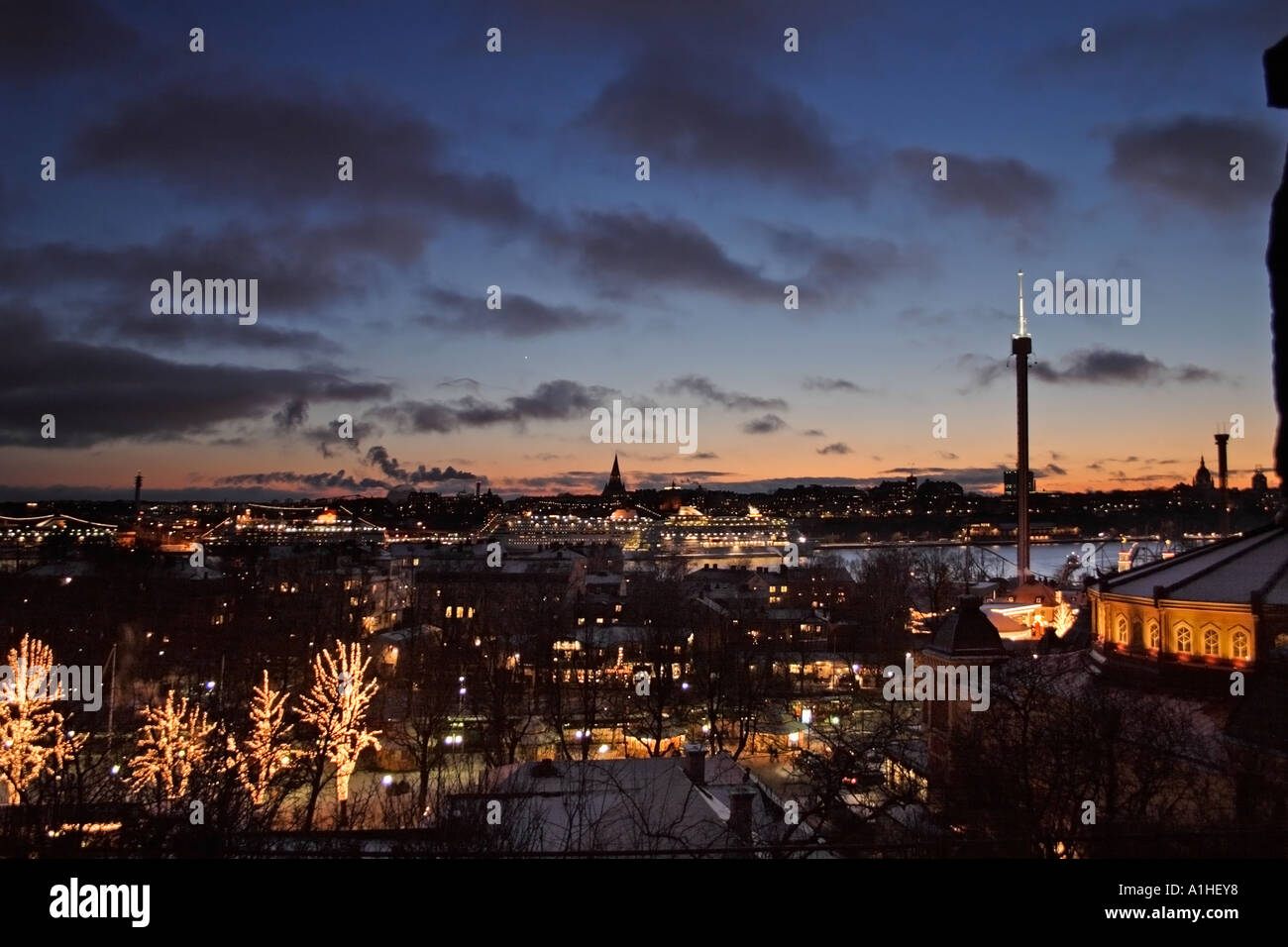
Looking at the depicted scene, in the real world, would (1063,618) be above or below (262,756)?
above

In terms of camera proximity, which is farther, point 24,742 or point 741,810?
point 24,742

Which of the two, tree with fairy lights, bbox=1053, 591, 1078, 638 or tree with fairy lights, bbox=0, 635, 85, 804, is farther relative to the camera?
tree with fairy lights, bbox=1053, 591, 1078, 638

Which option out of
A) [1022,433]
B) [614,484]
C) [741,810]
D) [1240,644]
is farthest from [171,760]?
[614,484]

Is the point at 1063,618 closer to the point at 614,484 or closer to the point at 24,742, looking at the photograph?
the point at 24,742

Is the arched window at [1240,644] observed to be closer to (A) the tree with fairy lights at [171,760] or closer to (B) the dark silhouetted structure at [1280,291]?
(B) the dark silhouetted structure at [1280,291]

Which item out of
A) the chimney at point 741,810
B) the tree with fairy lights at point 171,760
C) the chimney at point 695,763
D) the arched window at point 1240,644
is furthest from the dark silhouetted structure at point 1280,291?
the arched window at point 1240,644

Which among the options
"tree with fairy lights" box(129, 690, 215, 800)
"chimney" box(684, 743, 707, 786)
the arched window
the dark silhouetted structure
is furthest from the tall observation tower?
the dark silhouetted structure

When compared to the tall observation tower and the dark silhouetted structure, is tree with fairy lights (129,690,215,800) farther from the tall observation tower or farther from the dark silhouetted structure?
the tall observation tower
